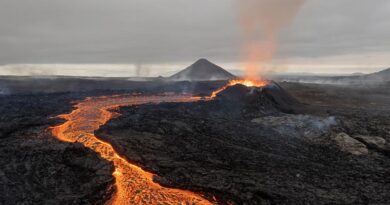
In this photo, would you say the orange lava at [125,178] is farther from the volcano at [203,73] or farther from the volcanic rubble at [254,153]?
the volcano at [203,73]

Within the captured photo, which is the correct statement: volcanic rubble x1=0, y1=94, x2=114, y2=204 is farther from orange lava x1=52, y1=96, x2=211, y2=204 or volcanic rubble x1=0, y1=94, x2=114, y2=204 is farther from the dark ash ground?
orange lava x1=52, y1=96, x2=211, y2=204

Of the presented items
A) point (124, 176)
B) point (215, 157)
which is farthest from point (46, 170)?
point (215, 157)

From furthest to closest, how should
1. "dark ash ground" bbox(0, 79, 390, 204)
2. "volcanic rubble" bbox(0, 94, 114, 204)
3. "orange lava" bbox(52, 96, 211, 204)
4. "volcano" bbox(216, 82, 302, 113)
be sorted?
"volcano" bbox(216, 82, 302, 113) → "dark ash ground" bbox(0, 79, 390, 204) → "volcanic rubble" bbox(0, 94, 114, 204) → "orange lava" bbox(52, 96, 211, 204)

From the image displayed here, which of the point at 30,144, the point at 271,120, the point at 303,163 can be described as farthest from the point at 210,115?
the point at 30,144

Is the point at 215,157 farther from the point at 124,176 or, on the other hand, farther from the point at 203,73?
the point at 203,73

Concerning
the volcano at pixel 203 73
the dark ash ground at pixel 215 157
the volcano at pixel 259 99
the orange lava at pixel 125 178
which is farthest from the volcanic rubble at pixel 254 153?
the volcano at pixel 203 73

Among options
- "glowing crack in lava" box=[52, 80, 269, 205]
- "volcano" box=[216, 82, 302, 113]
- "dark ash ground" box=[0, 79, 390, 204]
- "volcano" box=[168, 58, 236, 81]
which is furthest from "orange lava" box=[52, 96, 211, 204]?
"volcano" box=[168, 58, 236, 81]

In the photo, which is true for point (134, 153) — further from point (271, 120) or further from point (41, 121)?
point (271, 120)
